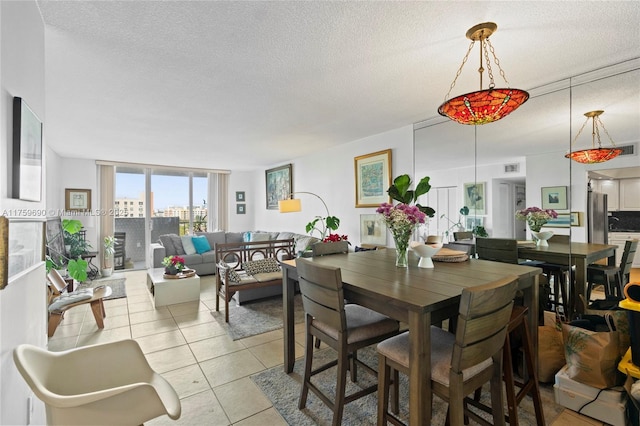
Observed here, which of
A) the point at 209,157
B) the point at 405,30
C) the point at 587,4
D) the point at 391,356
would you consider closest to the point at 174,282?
the point at 209,157

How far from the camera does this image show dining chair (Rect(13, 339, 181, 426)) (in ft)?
3.44

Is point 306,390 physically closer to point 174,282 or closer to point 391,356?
point 391,356

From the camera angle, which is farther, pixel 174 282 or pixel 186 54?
pixel 174 282

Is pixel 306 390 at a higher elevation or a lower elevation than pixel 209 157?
lower

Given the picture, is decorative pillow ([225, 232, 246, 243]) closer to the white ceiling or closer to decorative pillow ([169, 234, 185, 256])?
decorative pillow ([169, 234, 185, 256])

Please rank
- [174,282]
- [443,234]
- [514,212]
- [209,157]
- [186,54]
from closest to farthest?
[186,54]
[514,212]
[443,234]
[174,282]
[209,157]

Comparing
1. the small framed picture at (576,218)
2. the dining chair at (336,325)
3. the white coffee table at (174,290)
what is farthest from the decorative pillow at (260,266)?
the small framed picture at (576,218)

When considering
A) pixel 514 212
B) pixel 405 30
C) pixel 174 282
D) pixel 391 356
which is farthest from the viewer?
pixel 174 282

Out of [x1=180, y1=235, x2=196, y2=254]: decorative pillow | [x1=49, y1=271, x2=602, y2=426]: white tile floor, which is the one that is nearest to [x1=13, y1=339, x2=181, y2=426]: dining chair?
[x1=49, y1=271, x2=602, y2=426]: white tile floor

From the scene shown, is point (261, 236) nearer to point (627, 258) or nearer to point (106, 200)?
point (106, 200)

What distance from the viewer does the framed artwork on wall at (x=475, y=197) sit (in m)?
3.28

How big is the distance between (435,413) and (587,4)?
2.44 m

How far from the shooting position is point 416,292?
1.41 meters

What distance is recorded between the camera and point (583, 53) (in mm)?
2029
